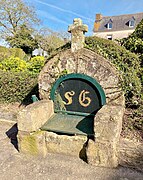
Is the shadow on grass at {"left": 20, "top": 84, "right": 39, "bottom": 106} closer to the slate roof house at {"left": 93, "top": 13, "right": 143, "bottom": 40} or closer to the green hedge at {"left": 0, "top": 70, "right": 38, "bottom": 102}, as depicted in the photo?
the green hedge at {"left": 0, "top": 70, "right": 38, "bottom": 102}

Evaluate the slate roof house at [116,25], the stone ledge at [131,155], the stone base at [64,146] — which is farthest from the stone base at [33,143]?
the slate roof house at [116,25]

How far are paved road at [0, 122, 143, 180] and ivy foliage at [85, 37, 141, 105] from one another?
46.1 inches

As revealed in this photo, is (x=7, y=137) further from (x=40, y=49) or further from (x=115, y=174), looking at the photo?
(x=40, y=49)

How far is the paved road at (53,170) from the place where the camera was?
6.16ft

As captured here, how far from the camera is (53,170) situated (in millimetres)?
1995

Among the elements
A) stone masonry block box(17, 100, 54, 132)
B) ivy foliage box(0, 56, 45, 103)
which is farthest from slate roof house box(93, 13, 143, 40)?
stone masonry block box(17, 100, 54, 132)

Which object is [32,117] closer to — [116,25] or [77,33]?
[77,33]

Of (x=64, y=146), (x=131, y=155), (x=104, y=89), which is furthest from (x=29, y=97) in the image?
(x=131, y=155)

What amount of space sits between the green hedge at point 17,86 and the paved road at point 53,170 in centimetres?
203

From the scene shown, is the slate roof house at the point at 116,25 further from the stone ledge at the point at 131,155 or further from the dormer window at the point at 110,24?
the stone ledge at the point at 131,155

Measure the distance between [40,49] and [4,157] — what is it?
18.5 m

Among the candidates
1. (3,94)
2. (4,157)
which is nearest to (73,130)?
(4,157)

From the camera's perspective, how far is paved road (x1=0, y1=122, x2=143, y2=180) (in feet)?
6.16

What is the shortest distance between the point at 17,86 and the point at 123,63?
110 inches
